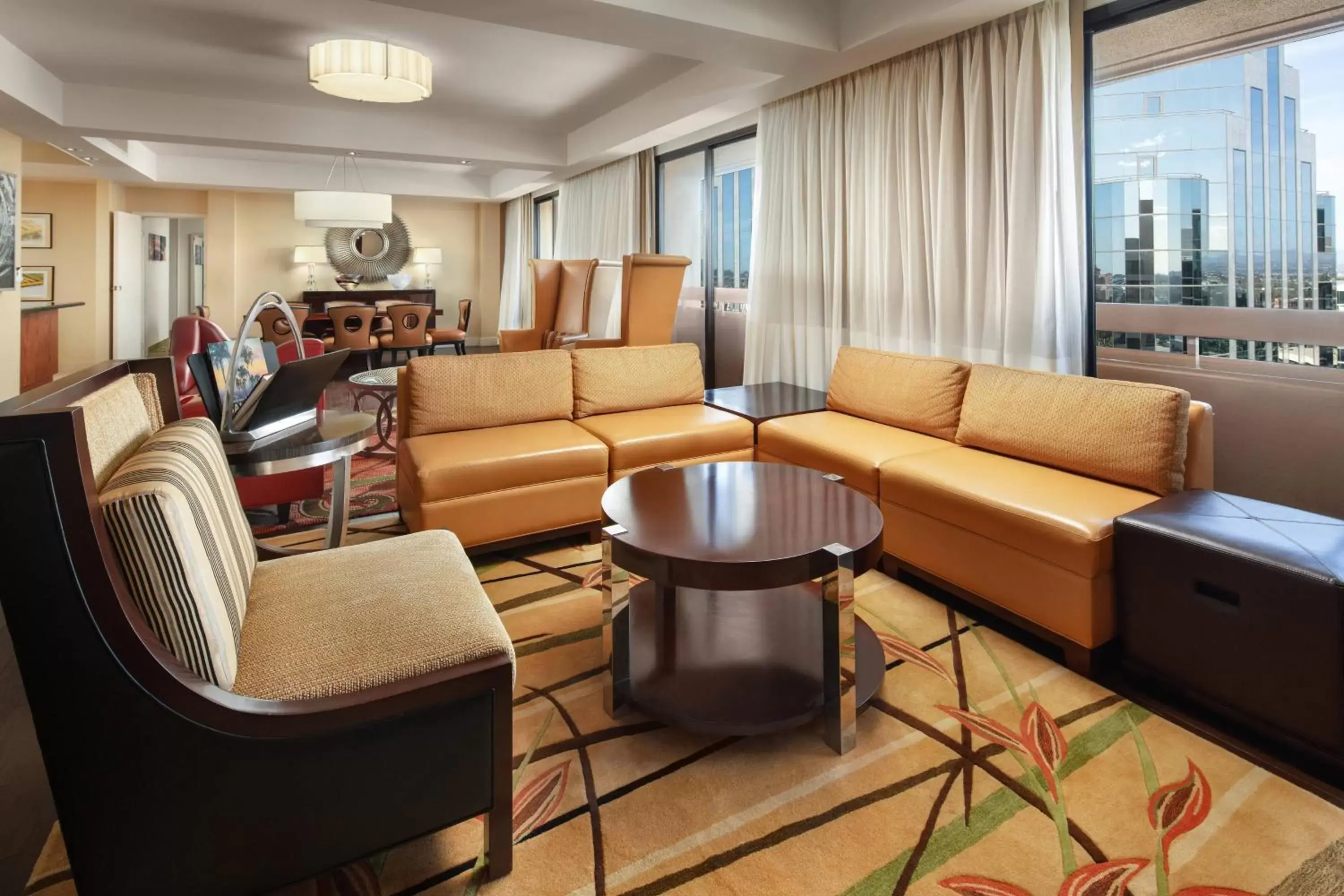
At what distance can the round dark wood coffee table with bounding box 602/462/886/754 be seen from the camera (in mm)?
1621

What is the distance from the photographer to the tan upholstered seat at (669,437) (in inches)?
123

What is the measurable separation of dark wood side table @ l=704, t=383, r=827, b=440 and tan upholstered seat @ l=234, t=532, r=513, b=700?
2.13 meters

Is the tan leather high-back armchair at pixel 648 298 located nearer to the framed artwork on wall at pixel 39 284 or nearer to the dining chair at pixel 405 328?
the dining chair at pixel 405 328

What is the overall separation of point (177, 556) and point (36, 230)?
1044cm

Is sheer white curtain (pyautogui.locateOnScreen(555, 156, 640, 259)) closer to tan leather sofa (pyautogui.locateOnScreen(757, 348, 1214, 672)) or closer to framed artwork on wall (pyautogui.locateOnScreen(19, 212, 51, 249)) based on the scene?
tan leather sofa (pyautogui.locateOnScreen(757, 348, 1214, 672))

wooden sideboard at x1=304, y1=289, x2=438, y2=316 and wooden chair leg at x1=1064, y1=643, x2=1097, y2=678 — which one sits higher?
wooden sideboard at x1=304, y1=289, x2=438, y2=316

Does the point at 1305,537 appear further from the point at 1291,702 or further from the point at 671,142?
the point at 671,142

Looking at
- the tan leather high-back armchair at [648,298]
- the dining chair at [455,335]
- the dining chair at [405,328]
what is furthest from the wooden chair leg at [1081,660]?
the dining chair at [455,335]

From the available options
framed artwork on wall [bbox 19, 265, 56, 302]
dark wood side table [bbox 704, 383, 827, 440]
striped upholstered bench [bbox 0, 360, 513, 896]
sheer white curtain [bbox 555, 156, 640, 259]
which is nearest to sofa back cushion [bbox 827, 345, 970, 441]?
dark wood side table [bbox 704, 383, 827, 440]

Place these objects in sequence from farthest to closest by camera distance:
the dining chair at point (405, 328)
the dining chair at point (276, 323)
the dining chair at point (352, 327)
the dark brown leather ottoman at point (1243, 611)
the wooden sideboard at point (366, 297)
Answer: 1. the wooden sideboard at point (366, 297)
2. the dining chair at point (405, 328)
3. the dining chair at point (352, 327)
4. the dining chair at point (276, 323)
5. the dark brown leather ottoman at point (1243, 611)

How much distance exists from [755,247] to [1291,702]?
12.8ft

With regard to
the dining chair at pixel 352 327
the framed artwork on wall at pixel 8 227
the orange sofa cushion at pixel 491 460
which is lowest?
the orange sofa cushion at pixel 491 460

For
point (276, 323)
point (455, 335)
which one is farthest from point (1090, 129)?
point (455, 335)

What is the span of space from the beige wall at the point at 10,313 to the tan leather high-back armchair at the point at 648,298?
16.5 feet
